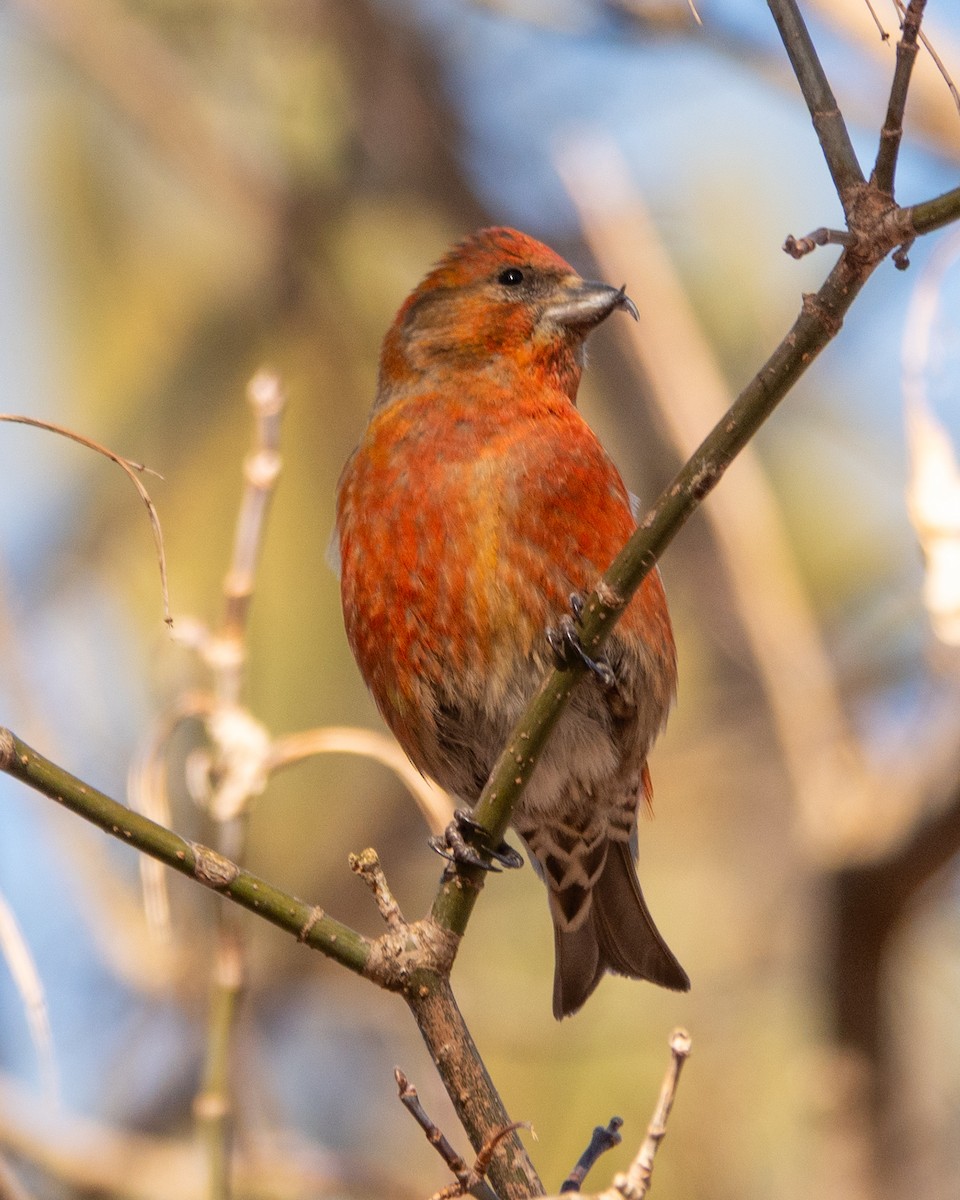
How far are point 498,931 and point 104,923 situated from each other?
1807 mm

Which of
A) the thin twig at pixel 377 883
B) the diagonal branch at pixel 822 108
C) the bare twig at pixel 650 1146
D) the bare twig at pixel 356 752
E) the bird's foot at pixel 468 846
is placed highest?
the diagonal branch at pixel 822 108

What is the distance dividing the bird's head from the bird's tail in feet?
3.95

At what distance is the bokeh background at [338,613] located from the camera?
429cm

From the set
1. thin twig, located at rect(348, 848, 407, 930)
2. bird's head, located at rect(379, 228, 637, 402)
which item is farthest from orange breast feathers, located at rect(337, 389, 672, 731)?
thin twig, located at rect(348, 848, 407, 930)

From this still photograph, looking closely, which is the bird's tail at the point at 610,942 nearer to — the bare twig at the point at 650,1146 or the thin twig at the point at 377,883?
the thin twig at the point at 377,883

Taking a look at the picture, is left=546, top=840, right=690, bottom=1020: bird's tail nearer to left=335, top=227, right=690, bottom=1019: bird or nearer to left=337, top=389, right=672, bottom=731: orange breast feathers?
left=335, top=227, right=690, bottom=1019: bird

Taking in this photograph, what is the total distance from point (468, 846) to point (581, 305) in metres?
1.74

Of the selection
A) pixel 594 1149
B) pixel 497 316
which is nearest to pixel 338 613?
pixel 497 316

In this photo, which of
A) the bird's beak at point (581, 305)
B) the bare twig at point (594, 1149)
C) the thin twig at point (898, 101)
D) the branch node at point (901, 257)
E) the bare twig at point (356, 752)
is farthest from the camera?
the bird's beak at point (581, 305)

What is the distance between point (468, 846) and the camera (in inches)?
91.4

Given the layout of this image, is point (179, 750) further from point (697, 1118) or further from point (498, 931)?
point (697, 1118)

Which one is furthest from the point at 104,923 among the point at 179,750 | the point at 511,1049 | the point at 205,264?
the point at 205,264

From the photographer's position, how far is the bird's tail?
348 cm

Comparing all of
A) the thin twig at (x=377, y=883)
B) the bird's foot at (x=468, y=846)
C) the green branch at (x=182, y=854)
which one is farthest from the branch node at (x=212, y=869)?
the bird's foot at (x=468, y=846)
